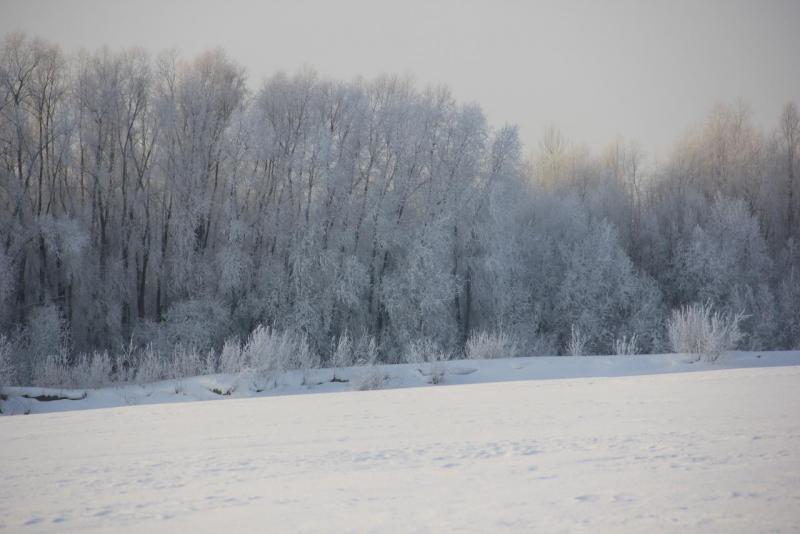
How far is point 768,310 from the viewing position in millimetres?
28859

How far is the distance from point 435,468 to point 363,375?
11352 millimetres

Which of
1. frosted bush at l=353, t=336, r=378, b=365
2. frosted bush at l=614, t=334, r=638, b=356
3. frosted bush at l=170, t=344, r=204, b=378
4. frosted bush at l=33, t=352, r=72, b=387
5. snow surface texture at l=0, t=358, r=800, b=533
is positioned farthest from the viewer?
frosted bush at l=353, t=336, r=378, b=365

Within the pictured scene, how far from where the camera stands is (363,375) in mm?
16938

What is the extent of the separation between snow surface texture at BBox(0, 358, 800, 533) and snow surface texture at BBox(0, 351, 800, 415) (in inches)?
223

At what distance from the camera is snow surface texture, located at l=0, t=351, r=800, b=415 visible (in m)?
15.2

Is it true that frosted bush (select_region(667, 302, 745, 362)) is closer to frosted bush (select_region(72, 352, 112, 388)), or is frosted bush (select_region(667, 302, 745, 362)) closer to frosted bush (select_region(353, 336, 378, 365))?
frosted bush (select_region(353, 336, 378, 365))

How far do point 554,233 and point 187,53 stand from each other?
20.4 meters

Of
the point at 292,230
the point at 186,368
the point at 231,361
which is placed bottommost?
the point at 186,368

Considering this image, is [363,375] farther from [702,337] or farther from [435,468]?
[435,468]

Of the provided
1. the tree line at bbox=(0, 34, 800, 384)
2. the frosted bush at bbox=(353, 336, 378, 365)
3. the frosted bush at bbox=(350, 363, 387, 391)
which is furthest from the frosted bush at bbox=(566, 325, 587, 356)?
the frosted bush at bbox=(350, 363, 387, 391)

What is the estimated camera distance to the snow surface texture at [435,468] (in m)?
4.29

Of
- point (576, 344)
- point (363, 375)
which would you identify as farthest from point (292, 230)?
point (576, 344)

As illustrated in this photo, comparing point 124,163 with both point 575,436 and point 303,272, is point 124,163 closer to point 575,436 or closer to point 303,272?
point 303,272

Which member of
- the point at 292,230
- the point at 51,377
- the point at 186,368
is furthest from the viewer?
the point at 292,230
